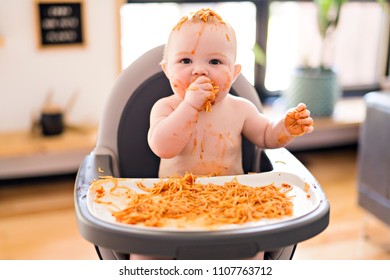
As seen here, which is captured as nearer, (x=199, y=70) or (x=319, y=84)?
(x=199, y=70)

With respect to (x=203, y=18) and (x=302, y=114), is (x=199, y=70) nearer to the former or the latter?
(x=203, y=18)

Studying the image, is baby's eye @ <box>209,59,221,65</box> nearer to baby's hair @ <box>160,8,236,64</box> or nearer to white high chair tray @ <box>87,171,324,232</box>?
baby's hair @ <box>160,8,236,64</box>

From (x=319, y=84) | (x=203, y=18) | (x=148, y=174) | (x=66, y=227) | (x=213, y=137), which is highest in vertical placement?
(x=203, y=18)

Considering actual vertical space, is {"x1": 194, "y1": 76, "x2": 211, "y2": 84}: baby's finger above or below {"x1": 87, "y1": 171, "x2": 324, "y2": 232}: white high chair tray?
above

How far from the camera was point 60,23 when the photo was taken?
2293 mm

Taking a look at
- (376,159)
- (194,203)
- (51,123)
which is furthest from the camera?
(51,123)

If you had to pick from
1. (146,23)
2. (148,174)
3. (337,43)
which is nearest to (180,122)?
(148,174)

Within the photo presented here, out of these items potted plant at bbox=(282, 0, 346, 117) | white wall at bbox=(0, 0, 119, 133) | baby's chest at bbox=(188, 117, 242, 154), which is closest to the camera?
baby's chest at bbox=(188, 117, 242, 154)

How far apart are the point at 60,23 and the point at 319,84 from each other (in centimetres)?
128

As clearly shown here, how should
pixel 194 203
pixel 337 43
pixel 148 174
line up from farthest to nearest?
1. pixel 337 43
2. pixel 148 174
3. pixel 194 203

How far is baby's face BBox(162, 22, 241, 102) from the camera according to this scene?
88 centimetres

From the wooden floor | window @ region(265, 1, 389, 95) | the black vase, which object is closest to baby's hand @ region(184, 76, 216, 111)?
the wooden floor

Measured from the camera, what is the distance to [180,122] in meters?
0.88

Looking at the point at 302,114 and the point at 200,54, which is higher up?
the point at 200,54
